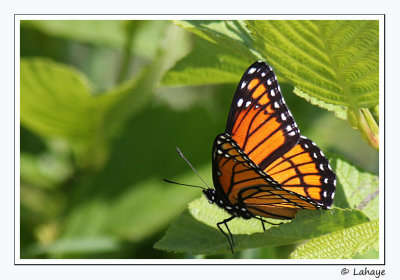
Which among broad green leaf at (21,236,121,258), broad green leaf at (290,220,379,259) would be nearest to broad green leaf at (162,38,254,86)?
broad green leaf at (290,220,379,259)

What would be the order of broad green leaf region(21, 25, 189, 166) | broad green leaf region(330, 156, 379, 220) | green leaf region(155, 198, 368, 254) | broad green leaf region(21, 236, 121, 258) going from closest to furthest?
green leaf region(155, 198, 368, 254) → broad green leaf region(330, 156, 379, 220) → broad green leaf region(21, 25, 189, 166) → broad green leaf region(21, 236, 121, 258)

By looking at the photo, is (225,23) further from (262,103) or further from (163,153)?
(163,153)

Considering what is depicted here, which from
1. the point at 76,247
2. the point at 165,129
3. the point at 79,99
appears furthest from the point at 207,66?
the point at 165,129

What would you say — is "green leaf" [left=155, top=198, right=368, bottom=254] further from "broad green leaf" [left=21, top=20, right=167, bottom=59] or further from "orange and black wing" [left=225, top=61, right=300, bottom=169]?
"broad green leaf" [left=21, top=20, right=167, bottom=59]

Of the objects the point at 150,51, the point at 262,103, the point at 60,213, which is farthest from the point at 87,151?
the point at 262,103

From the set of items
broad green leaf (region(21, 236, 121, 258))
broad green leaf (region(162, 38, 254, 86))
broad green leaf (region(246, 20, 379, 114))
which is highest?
broad green leaf (region(162, 38, 254, 86))
